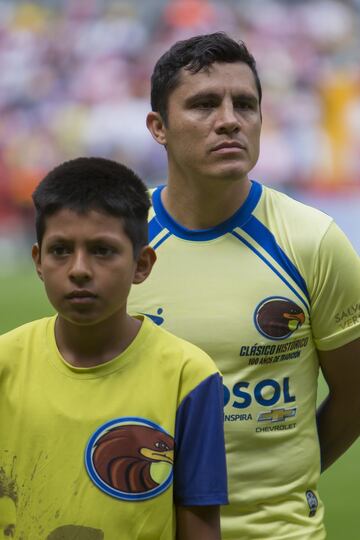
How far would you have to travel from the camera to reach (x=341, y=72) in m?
19.7

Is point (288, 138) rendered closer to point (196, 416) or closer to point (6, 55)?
point (6, 55)

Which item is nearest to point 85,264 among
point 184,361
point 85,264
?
point 85,264

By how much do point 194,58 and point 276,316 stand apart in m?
0.78

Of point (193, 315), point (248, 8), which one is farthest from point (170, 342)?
point (248, 8)

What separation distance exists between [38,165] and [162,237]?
15.7 m

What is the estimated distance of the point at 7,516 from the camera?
2.60 m

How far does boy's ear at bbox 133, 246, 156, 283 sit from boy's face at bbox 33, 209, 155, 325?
10 centimetres

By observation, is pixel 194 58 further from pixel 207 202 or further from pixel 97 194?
pixel 97 194

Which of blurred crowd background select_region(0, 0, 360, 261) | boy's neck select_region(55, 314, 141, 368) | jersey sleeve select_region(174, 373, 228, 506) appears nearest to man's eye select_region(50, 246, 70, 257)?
boy's neck select_region(55, 314, 141, 368)

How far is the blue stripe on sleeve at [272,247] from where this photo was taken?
335 cm

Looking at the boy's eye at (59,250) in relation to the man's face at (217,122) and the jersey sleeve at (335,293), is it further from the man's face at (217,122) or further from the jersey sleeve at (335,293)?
the jersey sleeve at (335,293)

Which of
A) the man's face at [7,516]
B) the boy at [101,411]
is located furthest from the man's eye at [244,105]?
the man's face at [7,516]

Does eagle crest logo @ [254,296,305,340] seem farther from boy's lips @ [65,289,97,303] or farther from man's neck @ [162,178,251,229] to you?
boy's lips @ [65,289,97,303]

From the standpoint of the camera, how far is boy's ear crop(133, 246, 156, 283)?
9.04 ft
